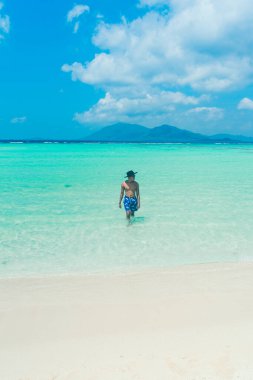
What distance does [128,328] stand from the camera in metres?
3.76

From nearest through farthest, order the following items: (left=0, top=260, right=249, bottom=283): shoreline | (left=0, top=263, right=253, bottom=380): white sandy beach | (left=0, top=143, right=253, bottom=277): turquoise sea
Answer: (left=0, top=263, right=253, bottom=380): white sandy beach, (left=0, top=260, right=249, bottom=283): shoreline, (left=0, top=143, right=253, bottom=277): turquoise sea

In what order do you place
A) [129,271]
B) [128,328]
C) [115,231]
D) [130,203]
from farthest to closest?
[130,203]
[115,231]
[129,271]
[128,328]

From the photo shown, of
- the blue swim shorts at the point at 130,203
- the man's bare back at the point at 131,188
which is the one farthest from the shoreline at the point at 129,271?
the man's bare back at the point at 131,188

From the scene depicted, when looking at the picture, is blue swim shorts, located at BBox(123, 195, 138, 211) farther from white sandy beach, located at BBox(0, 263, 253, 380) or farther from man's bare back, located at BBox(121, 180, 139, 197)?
white sandy beach, located at BBox(0, 263, 253, 380)

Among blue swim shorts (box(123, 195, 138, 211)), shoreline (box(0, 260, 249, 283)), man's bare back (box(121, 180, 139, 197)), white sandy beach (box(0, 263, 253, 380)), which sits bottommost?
shoreline (box(0, 260, 249, 283))

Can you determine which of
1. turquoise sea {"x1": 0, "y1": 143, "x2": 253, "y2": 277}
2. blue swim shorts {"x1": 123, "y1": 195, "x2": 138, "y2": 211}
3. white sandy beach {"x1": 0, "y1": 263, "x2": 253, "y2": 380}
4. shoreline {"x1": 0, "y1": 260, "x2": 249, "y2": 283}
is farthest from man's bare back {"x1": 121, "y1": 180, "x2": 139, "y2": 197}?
white sandy beach {"x1": 0, "y1": 263, "x2": 253, "y2": 380}

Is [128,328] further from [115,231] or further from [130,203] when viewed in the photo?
[130,203]

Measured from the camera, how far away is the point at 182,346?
340cm

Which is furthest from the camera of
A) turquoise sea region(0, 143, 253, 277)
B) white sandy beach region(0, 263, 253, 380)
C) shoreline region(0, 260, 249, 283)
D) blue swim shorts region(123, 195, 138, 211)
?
blue swim shorts region(123, 195, 138, 211)

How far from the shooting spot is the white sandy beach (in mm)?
3090

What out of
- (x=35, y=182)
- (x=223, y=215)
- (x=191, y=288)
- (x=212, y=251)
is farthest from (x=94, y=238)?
(x=35, y=182)

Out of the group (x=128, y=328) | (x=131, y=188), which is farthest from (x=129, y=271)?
(x=131, y=188)

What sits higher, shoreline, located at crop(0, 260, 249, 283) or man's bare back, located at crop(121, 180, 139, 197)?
man's bare back, located at crop(121, 180, 139, 197)

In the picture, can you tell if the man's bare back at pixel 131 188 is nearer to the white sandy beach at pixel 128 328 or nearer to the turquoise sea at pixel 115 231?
the turquoise sea at pixel 115 231
